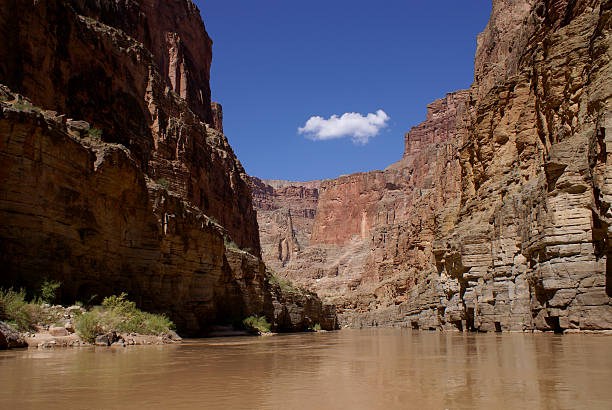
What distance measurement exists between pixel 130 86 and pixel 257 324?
60.8 feet

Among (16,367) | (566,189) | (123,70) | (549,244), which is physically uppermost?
(123,70)

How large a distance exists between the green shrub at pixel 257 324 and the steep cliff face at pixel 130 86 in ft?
38.3

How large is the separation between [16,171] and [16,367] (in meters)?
6.86

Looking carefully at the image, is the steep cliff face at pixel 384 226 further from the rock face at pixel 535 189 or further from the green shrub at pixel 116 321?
the green shrub at pixel 116 321

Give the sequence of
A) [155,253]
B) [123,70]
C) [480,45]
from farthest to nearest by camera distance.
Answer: [480,45] → [123,70] → [155,253]

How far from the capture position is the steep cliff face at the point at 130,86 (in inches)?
825

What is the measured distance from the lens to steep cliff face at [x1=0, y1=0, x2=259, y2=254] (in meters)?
21.0

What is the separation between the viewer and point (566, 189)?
49.1 feet

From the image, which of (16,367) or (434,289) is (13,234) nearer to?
(16,367)

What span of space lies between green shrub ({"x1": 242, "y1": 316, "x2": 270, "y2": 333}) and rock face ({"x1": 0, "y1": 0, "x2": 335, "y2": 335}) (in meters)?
0.60

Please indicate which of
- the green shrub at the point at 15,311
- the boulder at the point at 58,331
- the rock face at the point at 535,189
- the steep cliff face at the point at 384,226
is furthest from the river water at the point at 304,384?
the steep cliff face at the point at 384,226

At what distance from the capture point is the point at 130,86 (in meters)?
32.8

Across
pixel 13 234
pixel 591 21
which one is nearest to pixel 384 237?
pixel 591 21

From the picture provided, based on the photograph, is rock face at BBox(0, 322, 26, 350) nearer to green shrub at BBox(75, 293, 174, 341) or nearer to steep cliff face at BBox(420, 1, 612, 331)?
green shrub at BBox(75, 293, 174, 341)
